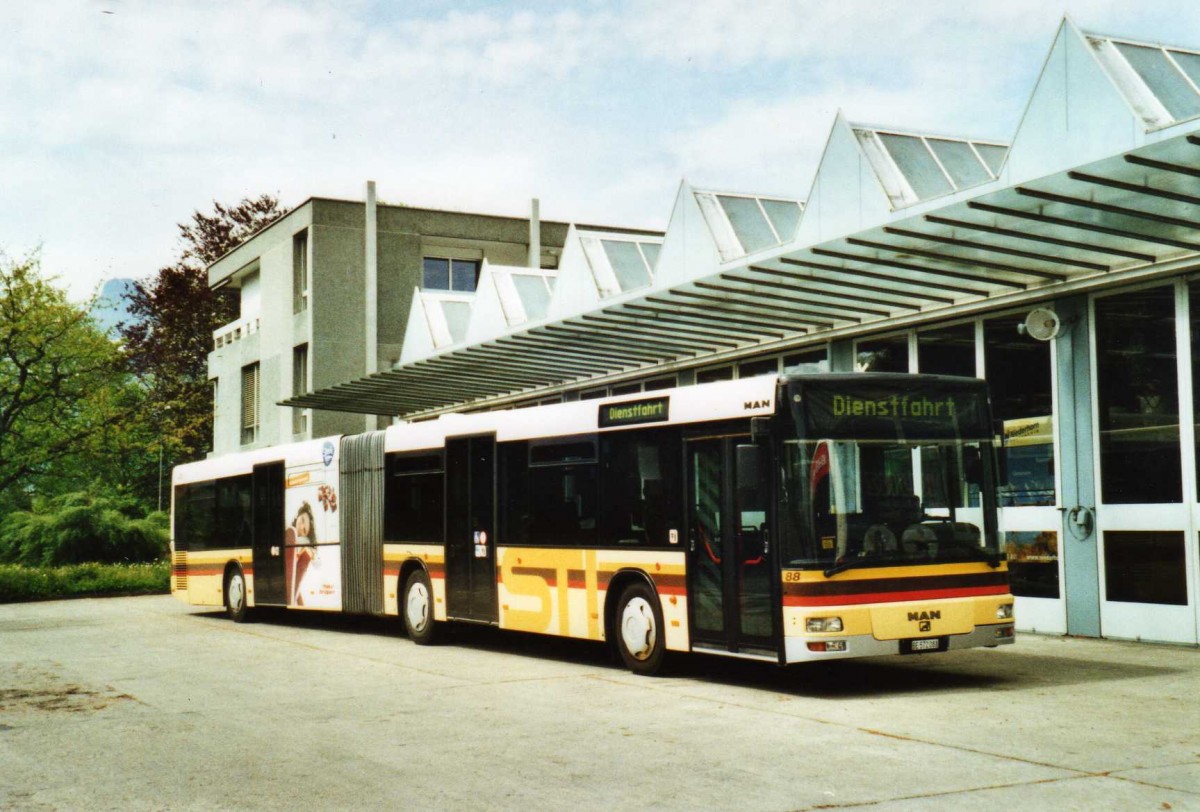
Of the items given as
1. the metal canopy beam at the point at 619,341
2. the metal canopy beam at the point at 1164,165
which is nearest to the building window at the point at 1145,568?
the metal canopy beam at the point at 1164,165

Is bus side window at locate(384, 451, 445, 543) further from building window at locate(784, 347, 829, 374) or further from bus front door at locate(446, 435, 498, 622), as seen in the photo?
building window at locate(784, 347, 829, 374)

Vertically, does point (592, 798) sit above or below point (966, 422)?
below

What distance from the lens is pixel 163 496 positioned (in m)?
55.4

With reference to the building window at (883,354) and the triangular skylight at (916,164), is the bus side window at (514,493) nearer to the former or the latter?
the triangular skylight at (916,164)

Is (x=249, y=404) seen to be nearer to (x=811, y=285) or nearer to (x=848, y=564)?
(x=811, y=285)

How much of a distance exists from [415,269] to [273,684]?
89.2ft

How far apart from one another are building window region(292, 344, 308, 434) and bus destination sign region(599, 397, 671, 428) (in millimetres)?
25091

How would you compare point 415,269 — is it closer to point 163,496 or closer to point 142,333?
point 142,333

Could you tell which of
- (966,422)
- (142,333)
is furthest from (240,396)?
(966,422)

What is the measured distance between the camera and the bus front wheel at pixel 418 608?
17.0 meters

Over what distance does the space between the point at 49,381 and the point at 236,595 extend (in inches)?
993

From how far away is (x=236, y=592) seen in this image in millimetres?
22812

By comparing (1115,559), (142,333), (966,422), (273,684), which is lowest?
(273,684)

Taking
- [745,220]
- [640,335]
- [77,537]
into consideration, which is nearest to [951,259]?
[745,220]
